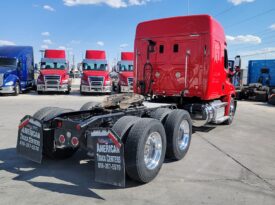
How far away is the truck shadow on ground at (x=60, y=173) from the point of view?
14.8ft

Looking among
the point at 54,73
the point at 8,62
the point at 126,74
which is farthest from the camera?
the point at 126,74

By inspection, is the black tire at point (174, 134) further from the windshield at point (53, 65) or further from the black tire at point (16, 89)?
the windshield at point (53, 65)

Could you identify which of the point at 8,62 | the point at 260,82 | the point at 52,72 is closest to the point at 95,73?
the point at 52,72

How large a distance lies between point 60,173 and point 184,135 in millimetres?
2646

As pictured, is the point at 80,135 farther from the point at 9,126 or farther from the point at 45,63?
the point at 45,63

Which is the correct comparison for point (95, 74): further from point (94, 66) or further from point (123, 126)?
point (123, 126)

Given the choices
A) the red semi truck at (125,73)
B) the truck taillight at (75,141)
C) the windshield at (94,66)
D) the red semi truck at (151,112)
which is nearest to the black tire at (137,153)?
the red semi truck at (151,112)

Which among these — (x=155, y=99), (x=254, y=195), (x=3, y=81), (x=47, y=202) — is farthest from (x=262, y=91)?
(x=47, y=202)

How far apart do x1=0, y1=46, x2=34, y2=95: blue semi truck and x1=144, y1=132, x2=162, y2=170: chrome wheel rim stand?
1808 centimetres

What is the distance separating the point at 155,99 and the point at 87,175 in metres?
4.25

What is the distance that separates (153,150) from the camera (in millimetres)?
5203

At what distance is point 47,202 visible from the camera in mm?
3963

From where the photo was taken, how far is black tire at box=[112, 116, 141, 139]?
4.66 metres

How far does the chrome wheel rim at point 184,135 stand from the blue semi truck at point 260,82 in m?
15.2
